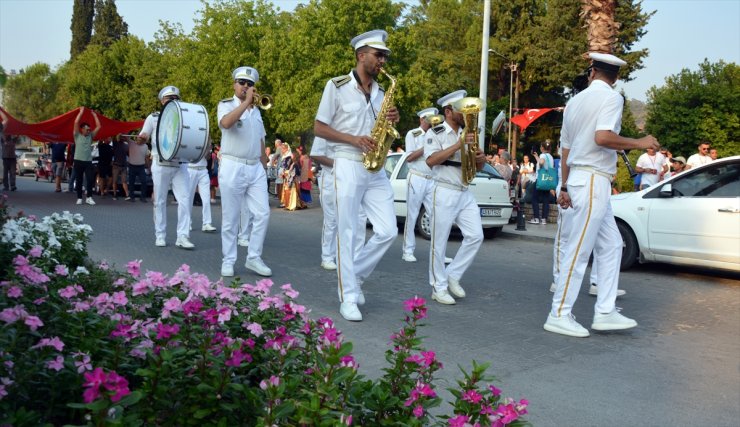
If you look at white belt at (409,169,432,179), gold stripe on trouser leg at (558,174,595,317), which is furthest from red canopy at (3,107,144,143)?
gold stripe on trouser leg at (558,174,595,317)

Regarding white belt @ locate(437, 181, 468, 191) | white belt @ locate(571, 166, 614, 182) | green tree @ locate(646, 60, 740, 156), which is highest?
green tree @ locate(646, 60, 740, 156)

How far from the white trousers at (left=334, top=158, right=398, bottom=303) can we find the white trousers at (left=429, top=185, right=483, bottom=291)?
3.27 feet

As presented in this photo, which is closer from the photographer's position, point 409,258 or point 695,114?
point 409,258

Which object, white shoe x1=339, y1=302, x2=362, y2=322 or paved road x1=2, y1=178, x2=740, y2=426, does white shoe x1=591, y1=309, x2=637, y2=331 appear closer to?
paved road x1=2, y1=178, x2=740, y2=426

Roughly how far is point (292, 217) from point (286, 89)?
93.5 ft

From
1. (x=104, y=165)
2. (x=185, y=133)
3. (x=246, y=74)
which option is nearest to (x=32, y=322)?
(x=246, y=74)

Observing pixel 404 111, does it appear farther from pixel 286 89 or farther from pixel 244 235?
pixel 244 235

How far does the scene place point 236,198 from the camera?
8.36 meters

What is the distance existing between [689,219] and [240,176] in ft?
19.4

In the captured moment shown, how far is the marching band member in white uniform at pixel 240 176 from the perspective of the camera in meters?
8.28

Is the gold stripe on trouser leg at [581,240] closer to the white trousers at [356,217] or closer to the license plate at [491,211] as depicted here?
the white trousers at [356,217]

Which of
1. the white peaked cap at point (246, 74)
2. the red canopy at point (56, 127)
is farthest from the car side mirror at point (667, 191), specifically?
the red canopy at point (56, 127)

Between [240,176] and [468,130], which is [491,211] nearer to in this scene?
[240,176]

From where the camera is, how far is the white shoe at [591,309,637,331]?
250 inches
